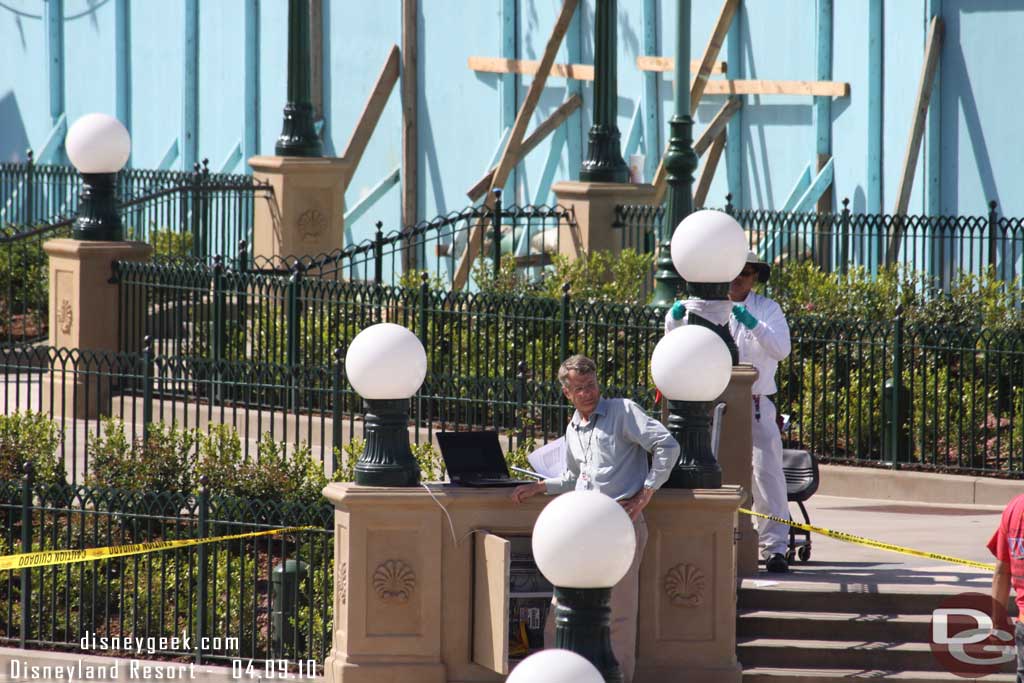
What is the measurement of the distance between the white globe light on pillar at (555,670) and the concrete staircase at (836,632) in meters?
3.93

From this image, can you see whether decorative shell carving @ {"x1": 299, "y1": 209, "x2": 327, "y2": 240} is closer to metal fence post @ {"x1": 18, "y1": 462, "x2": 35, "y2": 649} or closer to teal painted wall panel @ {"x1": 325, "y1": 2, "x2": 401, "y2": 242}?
teal painted wall panel @ {"x1": 325, "y1": 2, "x2": 401, "y2": 242}

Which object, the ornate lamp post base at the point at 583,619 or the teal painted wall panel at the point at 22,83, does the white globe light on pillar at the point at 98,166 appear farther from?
the teal painted wall panel at the point at 22,83

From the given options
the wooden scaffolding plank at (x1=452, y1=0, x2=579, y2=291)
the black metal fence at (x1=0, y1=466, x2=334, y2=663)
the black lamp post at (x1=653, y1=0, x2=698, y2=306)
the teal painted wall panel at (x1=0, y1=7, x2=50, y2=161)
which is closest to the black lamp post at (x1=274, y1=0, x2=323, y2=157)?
the wooden scaffolding plank at (x1=452, y1=0, x2=579, y2=291)

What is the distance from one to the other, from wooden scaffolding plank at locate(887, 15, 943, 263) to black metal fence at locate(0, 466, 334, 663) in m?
10.6

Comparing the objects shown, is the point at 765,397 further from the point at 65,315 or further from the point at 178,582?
the point at 65,315

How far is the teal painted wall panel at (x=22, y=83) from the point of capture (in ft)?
102

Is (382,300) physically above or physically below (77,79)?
below

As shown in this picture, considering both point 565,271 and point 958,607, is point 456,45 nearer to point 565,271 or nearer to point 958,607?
point 565,271

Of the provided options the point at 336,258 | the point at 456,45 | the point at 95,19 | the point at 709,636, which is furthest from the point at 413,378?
the point at 95,19

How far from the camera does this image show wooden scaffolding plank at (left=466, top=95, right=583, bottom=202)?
23672 mm

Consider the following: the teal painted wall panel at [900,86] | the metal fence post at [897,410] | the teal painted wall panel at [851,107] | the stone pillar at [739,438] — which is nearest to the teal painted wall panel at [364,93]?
the teal painted wall panel at [851,107]

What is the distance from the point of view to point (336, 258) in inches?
661

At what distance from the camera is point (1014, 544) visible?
7965 millimetres

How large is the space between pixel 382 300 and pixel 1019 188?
25.1 ft
